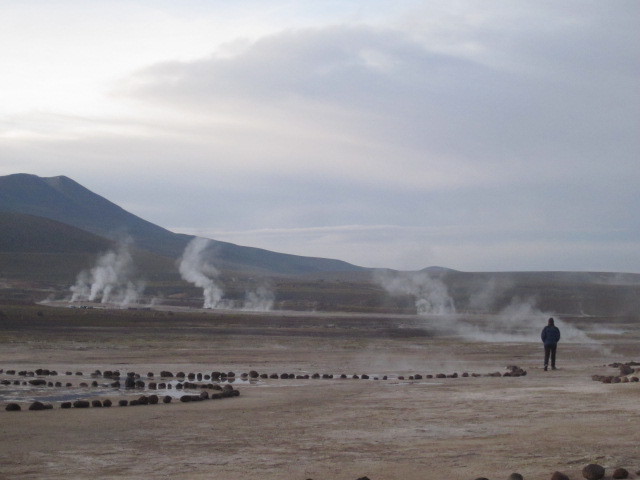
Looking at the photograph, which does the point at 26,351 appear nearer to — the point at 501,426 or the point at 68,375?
the point at 68,375

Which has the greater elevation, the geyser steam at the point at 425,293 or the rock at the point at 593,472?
the geyser steam at the point at 425,293

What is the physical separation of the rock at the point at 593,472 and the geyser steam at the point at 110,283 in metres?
102

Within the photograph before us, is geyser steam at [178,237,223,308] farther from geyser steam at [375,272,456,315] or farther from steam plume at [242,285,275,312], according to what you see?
geyser steam at [375,272,456,315]

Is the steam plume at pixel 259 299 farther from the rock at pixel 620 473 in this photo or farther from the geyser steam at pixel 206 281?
the rock at pixel 620 473

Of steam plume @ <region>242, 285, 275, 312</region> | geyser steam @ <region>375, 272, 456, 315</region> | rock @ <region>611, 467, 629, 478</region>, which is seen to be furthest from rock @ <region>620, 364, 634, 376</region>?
steam plume @ <region>242, 285, 275, 312</region>

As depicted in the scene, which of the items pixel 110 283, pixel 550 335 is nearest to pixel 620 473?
pixel 550 335

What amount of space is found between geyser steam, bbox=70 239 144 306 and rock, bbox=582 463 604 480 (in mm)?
101960

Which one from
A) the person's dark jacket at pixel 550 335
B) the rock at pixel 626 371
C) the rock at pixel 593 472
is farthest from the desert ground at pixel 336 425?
the rock at pixel 626 371

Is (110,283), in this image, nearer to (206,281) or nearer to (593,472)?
(206,281)

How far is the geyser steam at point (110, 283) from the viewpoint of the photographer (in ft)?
393

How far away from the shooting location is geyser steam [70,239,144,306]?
119769mm

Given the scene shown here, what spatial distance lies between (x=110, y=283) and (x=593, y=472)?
132375mm

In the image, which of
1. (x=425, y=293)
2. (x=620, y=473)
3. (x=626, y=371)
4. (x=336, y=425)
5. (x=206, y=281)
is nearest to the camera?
(x=620, y=473)

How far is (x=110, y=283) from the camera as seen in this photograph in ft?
450
